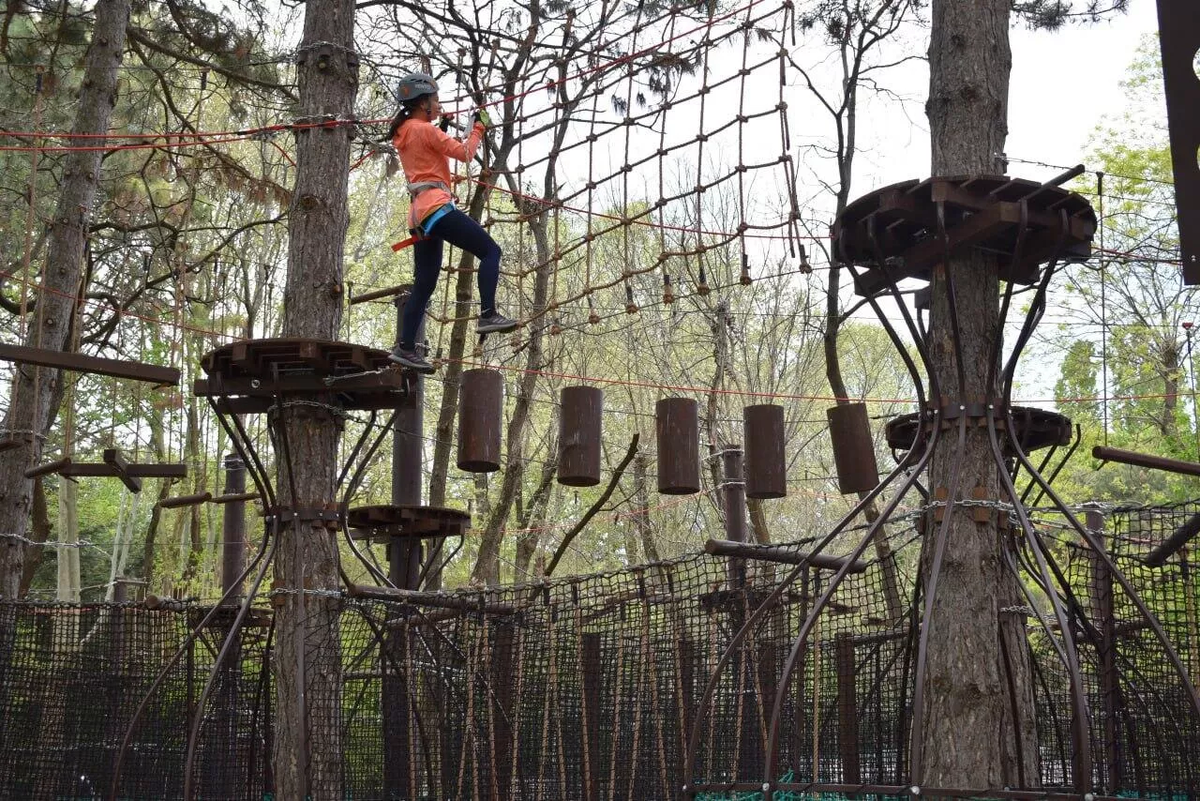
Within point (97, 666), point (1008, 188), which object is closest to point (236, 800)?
point (97, 666)

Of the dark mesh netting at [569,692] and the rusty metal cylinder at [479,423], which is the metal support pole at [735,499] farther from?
the rusty metal cylinder at [479,423]

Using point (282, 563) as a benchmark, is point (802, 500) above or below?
above

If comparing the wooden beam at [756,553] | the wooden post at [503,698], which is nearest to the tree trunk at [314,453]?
the wooden post at [503,698]

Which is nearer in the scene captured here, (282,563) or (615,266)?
(282,563)

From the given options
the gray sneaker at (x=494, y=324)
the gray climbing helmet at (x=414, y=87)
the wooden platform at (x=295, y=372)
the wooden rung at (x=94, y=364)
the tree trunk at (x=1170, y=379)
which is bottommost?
the wooden platform at (x=295, y=372)

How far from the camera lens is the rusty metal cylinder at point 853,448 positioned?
327 inches

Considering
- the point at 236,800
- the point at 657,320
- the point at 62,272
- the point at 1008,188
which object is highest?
the point at 657,320

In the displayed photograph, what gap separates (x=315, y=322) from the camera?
7238mm

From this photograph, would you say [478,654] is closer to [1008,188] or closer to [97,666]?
[97,666]

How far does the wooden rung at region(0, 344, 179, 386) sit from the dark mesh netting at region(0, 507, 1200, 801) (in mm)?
1508

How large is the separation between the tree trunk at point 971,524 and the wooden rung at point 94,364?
165 inches

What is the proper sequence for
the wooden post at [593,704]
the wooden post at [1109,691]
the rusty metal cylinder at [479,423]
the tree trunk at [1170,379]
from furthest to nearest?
the tree trunk at [1170,379], the rusty metal cylinder at [479,423], the wooden post at [593,704], the wooden post at [1109,691]

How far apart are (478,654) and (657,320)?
40.1 ft

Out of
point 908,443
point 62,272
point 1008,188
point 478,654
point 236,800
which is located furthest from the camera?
point 62,272
